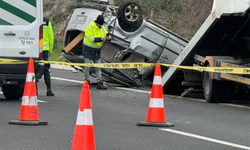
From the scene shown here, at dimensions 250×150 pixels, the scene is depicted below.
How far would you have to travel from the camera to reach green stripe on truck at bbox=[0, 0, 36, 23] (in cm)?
1291

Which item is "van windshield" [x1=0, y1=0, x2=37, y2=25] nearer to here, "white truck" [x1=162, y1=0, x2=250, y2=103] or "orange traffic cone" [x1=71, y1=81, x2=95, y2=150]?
"white truck" [x1=162, y1=0, x2=250, y2=103]

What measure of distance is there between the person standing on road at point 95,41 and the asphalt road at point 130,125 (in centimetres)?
115

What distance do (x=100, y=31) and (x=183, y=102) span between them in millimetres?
3200

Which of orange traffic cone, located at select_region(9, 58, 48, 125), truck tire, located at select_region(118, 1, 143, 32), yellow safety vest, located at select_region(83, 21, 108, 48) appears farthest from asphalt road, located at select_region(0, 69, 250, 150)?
truck tire, located at select_region(118, 1, 143, 32)

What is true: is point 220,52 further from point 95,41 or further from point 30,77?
point 30,77

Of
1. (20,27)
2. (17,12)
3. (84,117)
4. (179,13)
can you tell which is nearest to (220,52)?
(20,27)

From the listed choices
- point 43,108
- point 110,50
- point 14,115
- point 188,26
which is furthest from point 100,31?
point 188,26

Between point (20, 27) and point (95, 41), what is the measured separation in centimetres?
327

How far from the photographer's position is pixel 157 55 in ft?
55.9

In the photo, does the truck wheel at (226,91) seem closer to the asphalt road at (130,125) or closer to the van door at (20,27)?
the asphalt road at (130,125)

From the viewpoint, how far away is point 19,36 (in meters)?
13.0

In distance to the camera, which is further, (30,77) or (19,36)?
(19,36)

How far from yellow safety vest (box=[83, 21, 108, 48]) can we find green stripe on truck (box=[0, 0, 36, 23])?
3.13 meters

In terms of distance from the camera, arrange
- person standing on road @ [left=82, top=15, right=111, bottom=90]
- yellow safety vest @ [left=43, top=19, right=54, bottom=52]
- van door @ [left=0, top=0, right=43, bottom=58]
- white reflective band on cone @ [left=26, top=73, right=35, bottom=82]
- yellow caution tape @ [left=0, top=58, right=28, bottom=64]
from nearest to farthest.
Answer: white reflective band on cone @ [left=26, top=73, right=35, bottom=82], yellow caution tape @ [left=0, top=58, right=28, bottom=64], van door @ [left=0, top=0, right=43, bottom=58], yellow safety vest @ [left=43, top=19, right=54, bottom=52], person standing on road @ [left=82, top=15, right=111, bottom=90]
